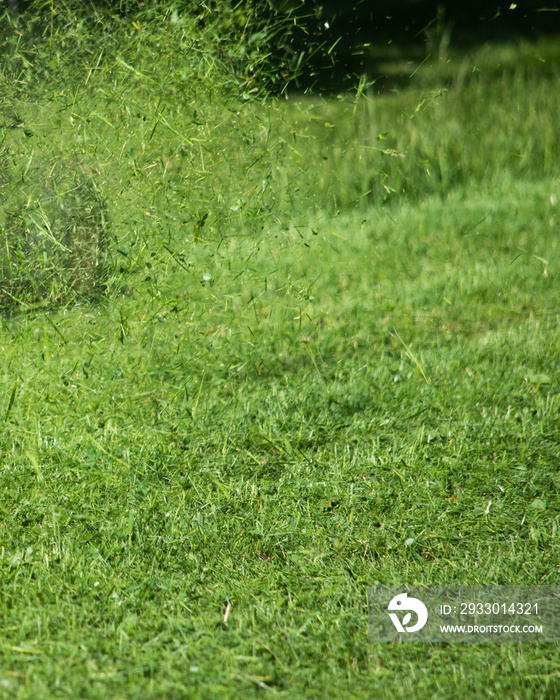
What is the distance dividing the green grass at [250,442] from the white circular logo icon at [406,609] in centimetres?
9

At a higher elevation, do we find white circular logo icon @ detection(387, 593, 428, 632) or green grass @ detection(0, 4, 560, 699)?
green grass @ detection(0, 4, 560, 699)

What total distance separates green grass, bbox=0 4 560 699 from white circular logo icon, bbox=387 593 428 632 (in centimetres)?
9

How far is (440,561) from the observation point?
2406mm

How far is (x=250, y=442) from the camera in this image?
2.98 meters

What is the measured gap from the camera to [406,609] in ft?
7.25

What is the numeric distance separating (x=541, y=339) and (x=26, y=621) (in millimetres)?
2910

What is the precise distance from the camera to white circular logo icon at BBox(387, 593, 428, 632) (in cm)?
215

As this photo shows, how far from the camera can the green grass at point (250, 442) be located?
6.72 feet

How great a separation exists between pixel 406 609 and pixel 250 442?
1.06 meters

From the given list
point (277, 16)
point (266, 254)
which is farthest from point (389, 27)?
point (266, 254)

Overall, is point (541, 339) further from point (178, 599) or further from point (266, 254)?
point (178, 599)

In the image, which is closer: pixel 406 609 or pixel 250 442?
pixel 406 609

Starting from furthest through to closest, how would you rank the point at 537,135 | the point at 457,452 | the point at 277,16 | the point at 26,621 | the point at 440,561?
the point at 537,135, the point at 277,16, the point at 457,452, the point at 440,561, the point at 26,621

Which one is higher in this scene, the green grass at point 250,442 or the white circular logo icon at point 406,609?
the green grass at point 250,442
